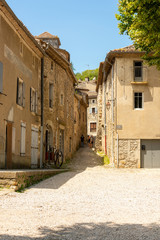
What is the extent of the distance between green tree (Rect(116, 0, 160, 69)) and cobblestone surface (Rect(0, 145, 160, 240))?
431cm

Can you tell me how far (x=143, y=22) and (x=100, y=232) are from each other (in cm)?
593

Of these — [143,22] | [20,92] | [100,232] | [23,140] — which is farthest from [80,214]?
[20,92]

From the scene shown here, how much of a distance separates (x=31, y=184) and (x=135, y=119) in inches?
457

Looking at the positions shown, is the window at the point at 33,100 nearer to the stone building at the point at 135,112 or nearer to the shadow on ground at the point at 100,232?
the stone building at the point at 135,112

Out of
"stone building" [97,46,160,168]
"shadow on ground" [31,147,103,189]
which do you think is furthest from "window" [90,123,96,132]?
"stone building" [97,46,160,168]

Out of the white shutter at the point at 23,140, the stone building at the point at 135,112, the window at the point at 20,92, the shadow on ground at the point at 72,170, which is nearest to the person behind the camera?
the shadow on ground at the point at 72,170

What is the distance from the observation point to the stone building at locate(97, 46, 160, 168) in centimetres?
2009

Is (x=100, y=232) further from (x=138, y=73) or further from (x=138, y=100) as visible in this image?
(x=138, y=73)

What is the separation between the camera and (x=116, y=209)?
6.80 meters

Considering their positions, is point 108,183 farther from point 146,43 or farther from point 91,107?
point 91,107

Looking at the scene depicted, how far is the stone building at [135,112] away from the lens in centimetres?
2009

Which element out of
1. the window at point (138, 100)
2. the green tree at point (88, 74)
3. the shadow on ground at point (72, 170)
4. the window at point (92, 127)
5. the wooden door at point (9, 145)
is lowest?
the shadow on ground at point (72, 170)

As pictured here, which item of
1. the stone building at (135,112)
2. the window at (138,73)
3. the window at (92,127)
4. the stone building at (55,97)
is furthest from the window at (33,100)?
the window at (92,127)

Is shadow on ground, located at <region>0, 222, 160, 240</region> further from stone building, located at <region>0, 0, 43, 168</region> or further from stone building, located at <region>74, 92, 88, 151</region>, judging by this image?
stone building, located at <region>74, 92, 88, 151</region>
